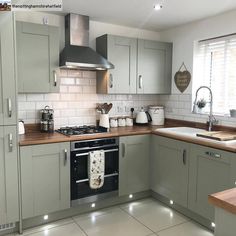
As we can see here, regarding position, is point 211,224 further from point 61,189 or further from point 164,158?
point 61,189

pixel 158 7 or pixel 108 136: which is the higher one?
pixel 158 7

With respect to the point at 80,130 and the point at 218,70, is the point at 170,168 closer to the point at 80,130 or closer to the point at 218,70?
the point at 80,130

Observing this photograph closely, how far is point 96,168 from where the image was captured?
9.33 feet

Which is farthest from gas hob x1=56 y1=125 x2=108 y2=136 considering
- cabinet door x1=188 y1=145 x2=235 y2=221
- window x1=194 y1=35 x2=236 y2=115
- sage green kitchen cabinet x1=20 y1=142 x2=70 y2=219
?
window x1=194 y1=35 x2=236 y2=115

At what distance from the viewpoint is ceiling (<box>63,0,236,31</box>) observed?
265cm

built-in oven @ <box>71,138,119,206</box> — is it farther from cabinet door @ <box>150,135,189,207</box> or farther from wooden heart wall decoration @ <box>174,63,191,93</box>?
wooden heart wall decoration @ <box>174,63,191,93</box>

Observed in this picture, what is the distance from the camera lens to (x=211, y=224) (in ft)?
8.46

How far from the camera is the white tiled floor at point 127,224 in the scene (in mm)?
2541

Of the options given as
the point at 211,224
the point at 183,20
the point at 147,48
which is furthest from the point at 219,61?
the point at 211,224

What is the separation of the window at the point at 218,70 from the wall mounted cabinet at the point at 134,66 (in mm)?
461

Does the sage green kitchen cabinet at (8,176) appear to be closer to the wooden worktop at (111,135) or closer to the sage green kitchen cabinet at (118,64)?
the wooden worktop at (111,135)

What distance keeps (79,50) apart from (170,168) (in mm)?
1746

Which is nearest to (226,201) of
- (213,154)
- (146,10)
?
(213,154)

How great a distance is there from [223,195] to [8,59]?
207 centimetres
